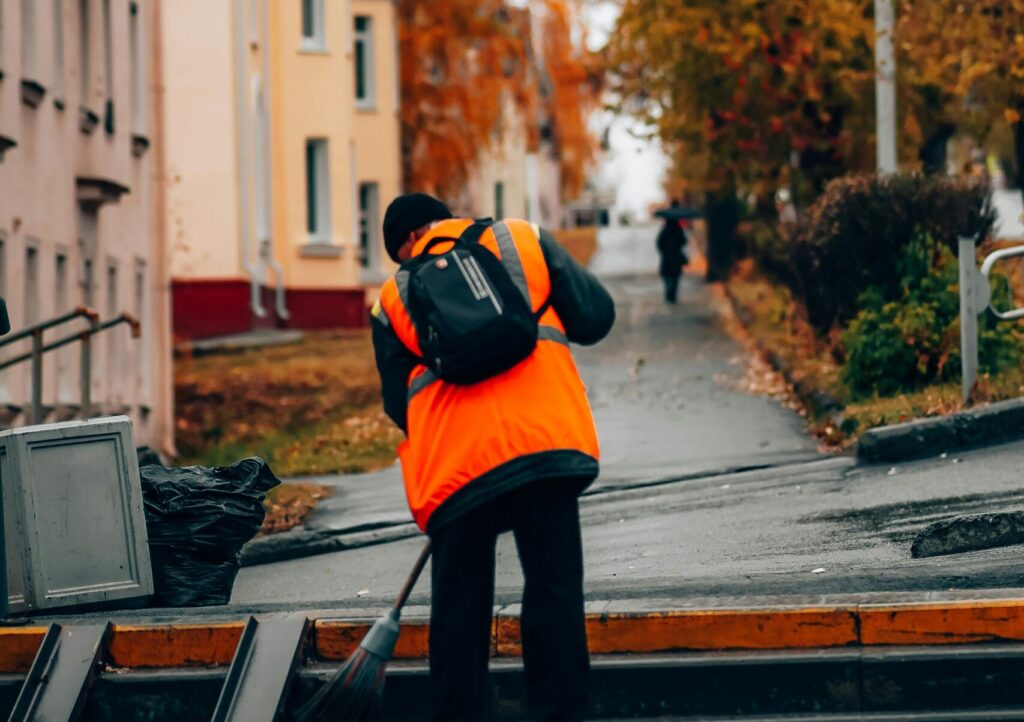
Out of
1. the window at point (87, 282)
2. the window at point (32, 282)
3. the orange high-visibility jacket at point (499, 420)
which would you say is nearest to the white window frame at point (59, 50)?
the window at point (32, 282)

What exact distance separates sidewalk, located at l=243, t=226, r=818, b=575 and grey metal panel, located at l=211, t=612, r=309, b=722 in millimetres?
6060

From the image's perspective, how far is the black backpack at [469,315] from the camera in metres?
6.55

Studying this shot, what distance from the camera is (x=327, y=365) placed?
30.3m

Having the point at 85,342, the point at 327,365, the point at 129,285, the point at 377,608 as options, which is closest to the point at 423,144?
the point at 327,365

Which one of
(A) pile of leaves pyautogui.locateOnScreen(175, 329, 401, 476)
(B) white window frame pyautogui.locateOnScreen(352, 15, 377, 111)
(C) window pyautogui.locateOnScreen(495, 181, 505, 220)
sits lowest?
(A) pile of leaves pyautogui.locateOnScreen(175, 329, 401, 476)

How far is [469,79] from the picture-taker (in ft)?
143

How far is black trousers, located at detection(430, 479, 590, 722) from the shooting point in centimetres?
661

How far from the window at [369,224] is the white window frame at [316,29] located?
4.75m

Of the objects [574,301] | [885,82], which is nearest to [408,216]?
[574,301]

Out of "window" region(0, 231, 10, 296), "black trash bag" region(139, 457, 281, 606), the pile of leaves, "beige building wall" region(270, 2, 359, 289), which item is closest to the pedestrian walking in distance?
"beige building wall" region(270, 2, 359, 289)

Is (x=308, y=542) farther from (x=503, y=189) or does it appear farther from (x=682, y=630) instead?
(x=503, y=189)

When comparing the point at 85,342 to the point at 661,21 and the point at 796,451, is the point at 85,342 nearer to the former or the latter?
the point at 796,451

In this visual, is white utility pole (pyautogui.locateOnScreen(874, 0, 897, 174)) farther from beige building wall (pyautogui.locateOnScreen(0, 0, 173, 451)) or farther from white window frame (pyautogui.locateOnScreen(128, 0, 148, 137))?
white window frame (pyautogui.locateOnScreen(128, 0, 148, 137))

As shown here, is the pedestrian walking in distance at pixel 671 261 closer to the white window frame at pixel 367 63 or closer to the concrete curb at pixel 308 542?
the white window frame at pixel 367 63
